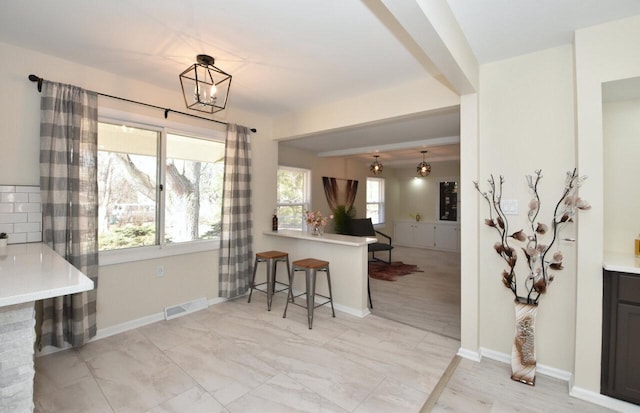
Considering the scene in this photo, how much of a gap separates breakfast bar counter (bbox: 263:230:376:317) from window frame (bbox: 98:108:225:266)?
119 centimetres

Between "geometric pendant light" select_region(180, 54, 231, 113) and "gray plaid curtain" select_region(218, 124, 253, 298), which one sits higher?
"geometric pendant light" select_region(180, 54, 231, 113)

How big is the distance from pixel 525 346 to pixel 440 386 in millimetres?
679

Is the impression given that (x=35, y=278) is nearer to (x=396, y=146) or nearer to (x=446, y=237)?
(x=396, y=146)

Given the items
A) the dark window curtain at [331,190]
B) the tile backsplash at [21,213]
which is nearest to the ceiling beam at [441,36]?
the tile backsplash at [21,213]

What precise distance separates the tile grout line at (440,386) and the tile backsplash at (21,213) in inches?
123

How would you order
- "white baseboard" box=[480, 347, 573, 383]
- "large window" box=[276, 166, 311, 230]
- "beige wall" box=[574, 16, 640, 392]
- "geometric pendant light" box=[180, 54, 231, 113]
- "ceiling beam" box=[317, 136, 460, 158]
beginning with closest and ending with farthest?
"beige wall" box=[574, 16, 640, 392] → "geometric pendant light" box=[180, 54, 231, 113] → "white baseboard" box=[480, 347, 573, 383] → "ceiling beam" box=[317, 136, 460, 158] → "large window" box=[276, 166, 311, 230]

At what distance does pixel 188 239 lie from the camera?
3.44 m

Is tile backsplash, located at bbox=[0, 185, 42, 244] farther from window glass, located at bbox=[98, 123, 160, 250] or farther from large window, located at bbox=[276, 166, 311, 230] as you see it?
large window, located at bbox=[276, 166, 311, 230]

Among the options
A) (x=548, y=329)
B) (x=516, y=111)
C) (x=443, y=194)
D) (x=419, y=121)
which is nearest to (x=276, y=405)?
(x=548, y=329)

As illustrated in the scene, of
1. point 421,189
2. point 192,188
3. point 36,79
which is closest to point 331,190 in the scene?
point 421,189

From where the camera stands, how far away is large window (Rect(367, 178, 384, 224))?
7797 millimetres

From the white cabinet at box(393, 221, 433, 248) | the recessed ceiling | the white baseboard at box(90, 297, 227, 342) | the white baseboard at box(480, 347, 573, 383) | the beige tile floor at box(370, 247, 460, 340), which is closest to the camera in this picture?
the white baseboard at box(480, 347, 573, 383)

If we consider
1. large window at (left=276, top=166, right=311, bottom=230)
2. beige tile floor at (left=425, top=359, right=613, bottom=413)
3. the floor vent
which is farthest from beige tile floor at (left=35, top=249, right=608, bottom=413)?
large window at (left=276, top=166, right=311, bottom=230)

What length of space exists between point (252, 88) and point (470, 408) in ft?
10.5
